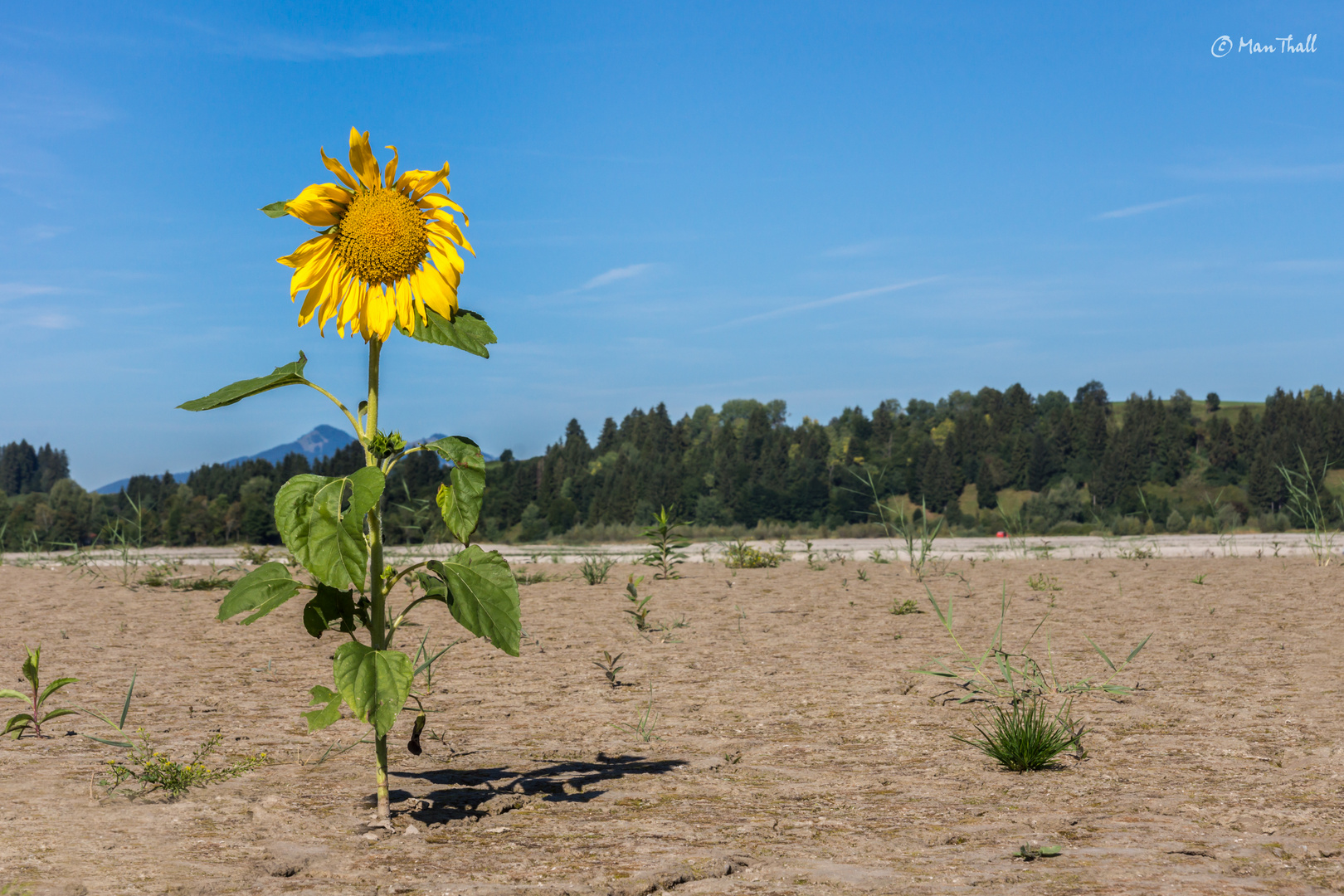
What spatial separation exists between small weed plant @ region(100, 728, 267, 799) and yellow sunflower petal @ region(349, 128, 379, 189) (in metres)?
2.27

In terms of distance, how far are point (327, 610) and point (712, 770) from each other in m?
1.74

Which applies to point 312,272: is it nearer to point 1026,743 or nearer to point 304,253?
point 304,253

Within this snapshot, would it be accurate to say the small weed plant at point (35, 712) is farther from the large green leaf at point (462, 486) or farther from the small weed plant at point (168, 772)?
the large green leaf at point (462, 486)

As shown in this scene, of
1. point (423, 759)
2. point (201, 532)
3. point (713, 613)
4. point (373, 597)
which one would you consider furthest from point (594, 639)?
point (201, 532)

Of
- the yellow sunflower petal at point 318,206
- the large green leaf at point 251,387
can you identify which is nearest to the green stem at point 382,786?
the large green leaf at point 251,387

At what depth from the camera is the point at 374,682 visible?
257cm

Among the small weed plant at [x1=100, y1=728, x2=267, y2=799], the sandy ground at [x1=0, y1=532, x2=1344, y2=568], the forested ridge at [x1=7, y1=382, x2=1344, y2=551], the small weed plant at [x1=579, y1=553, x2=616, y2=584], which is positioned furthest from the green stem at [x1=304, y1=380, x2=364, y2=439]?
the forested ridge at [x1=7, y1=382, x2=1344, y2=551]

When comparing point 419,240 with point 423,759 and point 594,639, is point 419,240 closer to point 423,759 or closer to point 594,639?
point 423,759

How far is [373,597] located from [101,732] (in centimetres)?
244

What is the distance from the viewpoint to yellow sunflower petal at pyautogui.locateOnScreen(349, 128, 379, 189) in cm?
264

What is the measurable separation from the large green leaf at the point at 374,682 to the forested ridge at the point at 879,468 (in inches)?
1138

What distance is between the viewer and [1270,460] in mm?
39125

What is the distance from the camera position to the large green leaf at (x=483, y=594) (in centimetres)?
257

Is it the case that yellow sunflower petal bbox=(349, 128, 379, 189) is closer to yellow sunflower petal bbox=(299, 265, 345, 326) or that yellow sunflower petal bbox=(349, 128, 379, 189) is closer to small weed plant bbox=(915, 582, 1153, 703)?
yellow sunflower petal bbox=(299, 265, 345, 326)
